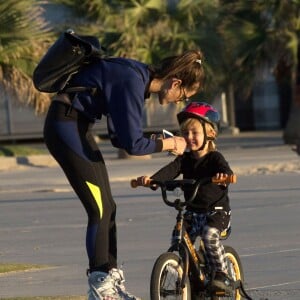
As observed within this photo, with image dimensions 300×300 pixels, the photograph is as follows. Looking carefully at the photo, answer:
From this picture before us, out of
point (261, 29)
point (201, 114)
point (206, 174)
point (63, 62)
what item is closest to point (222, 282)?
point (206, 174)

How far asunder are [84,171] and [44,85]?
54cm

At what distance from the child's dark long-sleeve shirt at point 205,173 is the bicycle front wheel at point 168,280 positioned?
0.51 metres

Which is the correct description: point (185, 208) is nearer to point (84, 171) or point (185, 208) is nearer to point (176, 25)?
point (84, 171)

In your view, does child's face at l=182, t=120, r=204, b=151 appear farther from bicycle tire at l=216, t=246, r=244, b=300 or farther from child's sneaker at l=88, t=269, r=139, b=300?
child's sneaker at l=88, t=269, r=139, b=300

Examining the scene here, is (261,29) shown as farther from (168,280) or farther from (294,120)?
(168,280)

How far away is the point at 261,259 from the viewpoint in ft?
33.4

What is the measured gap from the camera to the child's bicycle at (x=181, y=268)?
22.2 ft

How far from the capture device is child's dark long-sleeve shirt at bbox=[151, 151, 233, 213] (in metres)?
7.21

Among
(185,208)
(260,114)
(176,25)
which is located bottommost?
(260,114)

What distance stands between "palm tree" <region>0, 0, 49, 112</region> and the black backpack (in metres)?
17.5

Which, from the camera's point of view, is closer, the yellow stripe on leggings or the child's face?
the yellow stripe on leggings

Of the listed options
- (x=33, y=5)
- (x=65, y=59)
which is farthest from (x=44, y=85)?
(x=33, y=5)

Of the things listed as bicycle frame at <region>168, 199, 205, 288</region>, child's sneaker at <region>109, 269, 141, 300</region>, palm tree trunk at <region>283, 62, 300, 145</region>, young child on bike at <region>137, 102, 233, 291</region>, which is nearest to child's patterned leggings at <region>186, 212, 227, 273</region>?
young child on bike at <region>137, 102, 233, 291</region>

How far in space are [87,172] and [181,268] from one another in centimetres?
77
